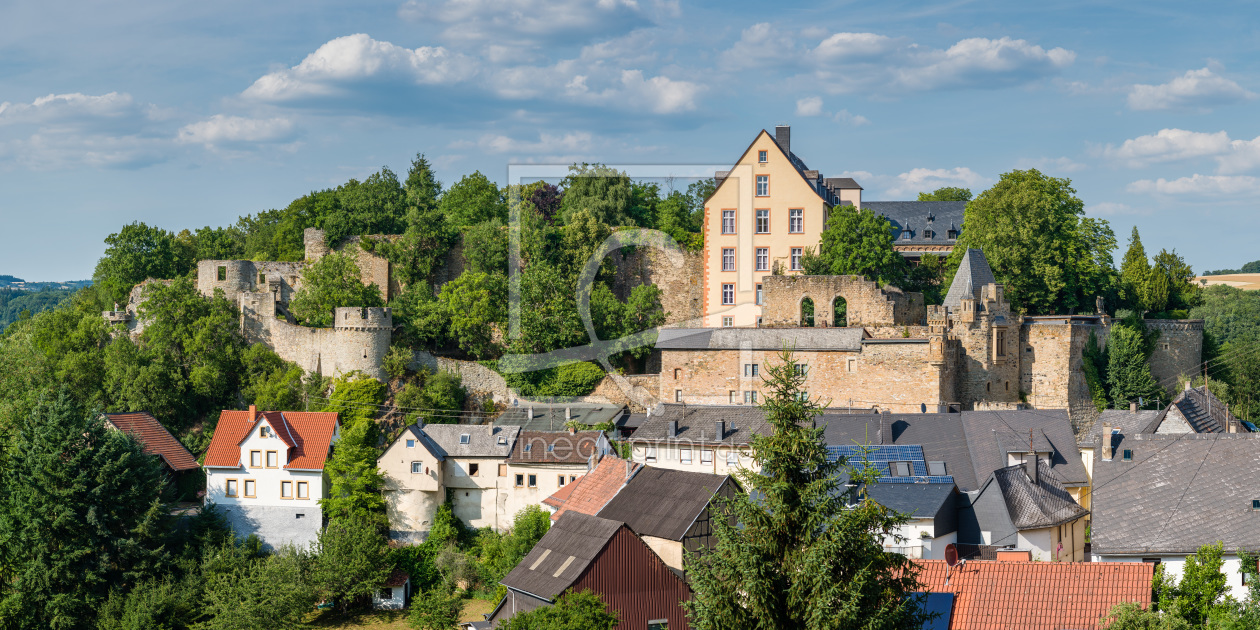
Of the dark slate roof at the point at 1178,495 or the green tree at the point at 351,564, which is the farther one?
the green tree at the point at 351,564

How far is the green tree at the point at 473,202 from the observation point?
53.1m

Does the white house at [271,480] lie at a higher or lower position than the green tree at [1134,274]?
lower

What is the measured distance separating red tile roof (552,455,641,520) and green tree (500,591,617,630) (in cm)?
503

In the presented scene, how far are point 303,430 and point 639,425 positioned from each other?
38.2 feet

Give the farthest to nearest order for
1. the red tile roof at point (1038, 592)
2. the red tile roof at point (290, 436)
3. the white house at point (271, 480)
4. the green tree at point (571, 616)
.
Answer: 1. the red tile roof at point (290, 436)
2. the white house at point (271, 480)
3. the green tree at point (571, 616)
4. the red tile roof at point (1038, 592)

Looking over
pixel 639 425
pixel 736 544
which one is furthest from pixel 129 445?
pixel 736 544

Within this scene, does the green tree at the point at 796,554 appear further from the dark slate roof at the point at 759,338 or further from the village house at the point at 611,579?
the dark slate roof at the point at 759,338

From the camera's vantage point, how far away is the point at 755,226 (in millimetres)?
47219

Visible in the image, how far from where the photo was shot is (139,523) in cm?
3666

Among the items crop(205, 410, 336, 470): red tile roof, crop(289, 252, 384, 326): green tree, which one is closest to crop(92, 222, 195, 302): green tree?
crop(289, 252, 384, 326): green tree

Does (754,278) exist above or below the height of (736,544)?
above

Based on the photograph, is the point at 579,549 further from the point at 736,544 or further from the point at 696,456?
the point at 736,544

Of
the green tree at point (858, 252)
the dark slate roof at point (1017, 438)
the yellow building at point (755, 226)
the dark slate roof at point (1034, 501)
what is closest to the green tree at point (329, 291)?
the yellow building at point (755, 226)

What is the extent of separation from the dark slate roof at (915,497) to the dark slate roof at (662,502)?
3829 mm
